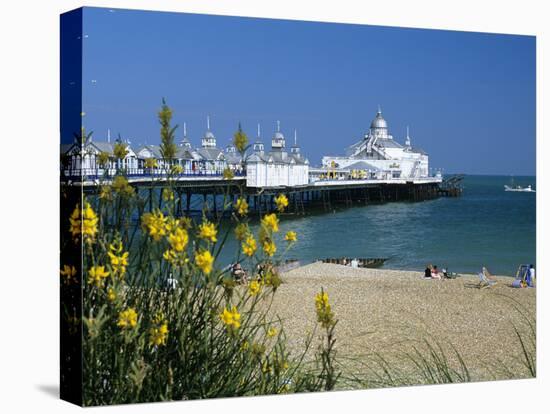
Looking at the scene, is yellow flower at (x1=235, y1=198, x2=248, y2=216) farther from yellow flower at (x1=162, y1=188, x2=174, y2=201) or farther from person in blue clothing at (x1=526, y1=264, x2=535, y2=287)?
person in blue clothing at (x1=526, y1=264, x2=535, y2=287)

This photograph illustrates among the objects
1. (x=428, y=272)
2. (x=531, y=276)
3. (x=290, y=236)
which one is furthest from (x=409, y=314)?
(x=290, y=236)

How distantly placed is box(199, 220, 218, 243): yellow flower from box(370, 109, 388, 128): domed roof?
214cm

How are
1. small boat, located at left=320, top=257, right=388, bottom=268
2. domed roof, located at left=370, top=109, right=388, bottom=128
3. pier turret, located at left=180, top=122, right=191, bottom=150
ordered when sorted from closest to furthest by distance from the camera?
pier turret, located at left=180, top=122, right=191, bottom=150 → small boat, located at left=320, top=257, right=388, bottom=268 → domed roof, located at left=370, top=109, right=388, bottom=128

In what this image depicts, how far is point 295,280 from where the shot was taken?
25.8 feet

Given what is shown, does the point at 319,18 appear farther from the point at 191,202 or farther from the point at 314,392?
the point at 314,392

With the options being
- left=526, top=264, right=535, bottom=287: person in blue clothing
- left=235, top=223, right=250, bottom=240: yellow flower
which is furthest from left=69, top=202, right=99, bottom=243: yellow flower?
left=526, top=264, right=535, bottom=287: person in blue clothing

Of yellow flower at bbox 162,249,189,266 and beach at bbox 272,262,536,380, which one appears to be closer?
yellow flower at bbox 162,249,189,266

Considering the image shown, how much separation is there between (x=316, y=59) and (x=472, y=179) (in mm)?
1838

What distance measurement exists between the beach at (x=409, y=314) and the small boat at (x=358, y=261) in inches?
1.5

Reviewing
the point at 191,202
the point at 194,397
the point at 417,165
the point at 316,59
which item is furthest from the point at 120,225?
the point at 417,165

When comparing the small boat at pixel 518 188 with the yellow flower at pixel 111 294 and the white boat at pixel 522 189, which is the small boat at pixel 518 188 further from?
the yellow flower at pixel 111 294

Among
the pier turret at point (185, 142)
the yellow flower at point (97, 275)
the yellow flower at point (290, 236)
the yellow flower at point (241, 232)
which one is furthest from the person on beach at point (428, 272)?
the yellow flower at point (97, 275)

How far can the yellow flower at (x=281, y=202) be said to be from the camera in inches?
308

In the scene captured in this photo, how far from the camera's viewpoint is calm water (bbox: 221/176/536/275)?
816 cm
